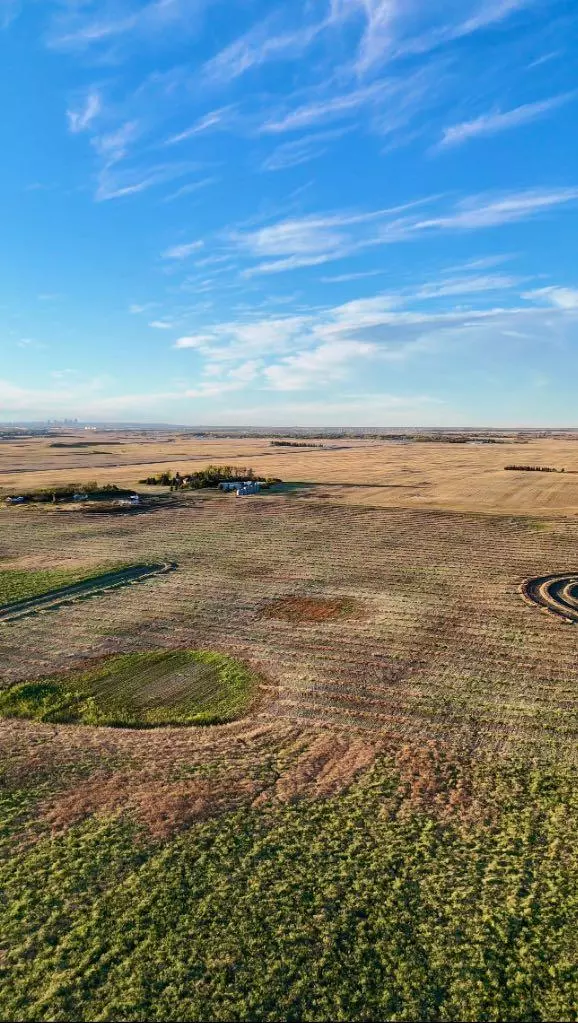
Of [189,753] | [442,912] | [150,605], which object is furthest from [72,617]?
[442,912]

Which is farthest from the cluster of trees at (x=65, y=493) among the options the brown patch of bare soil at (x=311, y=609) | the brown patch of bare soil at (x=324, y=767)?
the brown patch of bare soil at (x=324, y=767)

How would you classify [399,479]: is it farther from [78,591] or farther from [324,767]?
[324,767]

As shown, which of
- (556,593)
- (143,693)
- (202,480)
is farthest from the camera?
(202,480)

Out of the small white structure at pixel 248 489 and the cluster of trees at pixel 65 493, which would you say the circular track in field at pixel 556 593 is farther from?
Answer: the cluster of trees at pixel 65 493

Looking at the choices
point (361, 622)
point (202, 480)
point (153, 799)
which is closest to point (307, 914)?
point (153, 799)

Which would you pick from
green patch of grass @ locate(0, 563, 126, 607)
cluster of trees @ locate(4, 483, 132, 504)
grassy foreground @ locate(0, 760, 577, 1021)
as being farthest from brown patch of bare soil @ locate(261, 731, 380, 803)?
cluster of trees @ locate(4, 483, 132, 504)

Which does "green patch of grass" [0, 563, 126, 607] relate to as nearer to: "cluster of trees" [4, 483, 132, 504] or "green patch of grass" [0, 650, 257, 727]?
"green patch of grass" [0, 650, 257, 727]
